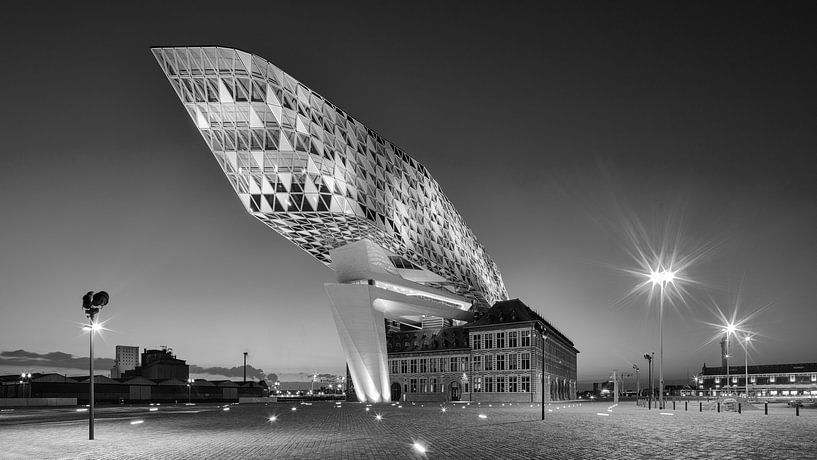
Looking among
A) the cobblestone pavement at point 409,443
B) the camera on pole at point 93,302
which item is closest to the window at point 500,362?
the cobblestone pavement at point 409,443

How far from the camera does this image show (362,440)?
70.3 feet

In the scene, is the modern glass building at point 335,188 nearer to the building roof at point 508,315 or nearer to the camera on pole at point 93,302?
the building roof at point 508,315

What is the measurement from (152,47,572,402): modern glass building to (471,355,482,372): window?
25.5ft

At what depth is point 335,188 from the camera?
65.9 metres

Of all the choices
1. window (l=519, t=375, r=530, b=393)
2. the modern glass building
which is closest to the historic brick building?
window (l=519, t=375, r=530, b=393)

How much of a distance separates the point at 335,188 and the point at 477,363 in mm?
39566

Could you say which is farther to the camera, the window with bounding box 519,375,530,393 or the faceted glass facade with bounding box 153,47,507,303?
the window with bounding box 519,375,530,393

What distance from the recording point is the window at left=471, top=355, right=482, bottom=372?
91.0 m

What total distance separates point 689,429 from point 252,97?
150ft

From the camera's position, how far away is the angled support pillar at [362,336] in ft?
235

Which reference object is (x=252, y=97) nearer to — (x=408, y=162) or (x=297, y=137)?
(x=297, y=137)

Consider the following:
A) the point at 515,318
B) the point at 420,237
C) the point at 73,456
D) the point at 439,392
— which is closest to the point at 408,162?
the point at 420,237

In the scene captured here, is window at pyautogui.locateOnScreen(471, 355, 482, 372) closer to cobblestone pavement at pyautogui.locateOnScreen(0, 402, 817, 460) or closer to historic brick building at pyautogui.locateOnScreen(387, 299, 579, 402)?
historic brick building at pyautogui.locateOnScreen(387, 299, 579, 402)

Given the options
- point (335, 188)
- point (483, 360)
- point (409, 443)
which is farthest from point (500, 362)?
point (409, 443)
